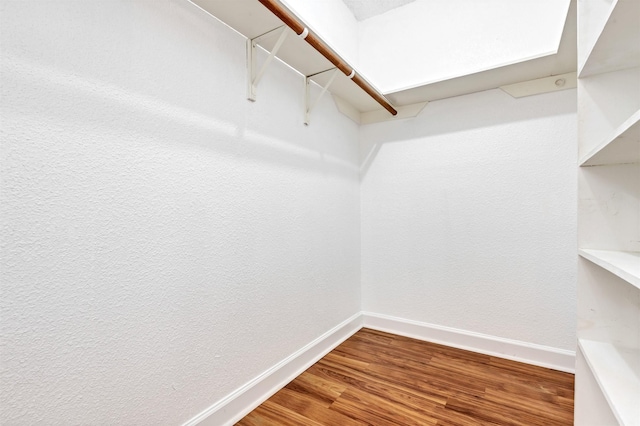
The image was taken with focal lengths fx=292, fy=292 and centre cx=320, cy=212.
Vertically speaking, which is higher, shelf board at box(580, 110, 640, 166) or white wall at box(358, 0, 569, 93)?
white wall at box(358, 0, 569, 93)

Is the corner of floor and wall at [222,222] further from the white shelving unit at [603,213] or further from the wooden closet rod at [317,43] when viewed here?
the white shelving unit at [603,213]

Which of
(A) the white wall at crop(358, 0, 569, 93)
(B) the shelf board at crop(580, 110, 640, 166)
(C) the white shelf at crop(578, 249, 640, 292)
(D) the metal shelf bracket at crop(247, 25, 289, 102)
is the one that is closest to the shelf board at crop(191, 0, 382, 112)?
(D) the metal shelf bracket at crop(247, 25, 289, 102)

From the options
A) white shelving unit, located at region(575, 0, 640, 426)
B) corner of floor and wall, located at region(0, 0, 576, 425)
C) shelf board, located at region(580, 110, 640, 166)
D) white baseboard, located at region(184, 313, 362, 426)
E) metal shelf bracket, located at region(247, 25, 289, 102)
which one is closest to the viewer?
shelf board, located at region(580, 110, 640, 166)

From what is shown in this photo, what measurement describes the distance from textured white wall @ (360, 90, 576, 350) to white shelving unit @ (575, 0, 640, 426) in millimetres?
791

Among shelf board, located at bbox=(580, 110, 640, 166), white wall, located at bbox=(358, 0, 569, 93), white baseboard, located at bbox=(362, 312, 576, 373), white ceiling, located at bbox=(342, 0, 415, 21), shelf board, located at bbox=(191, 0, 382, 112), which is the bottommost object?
white baseboard, located at bbox=(362, 312, 576, 373)

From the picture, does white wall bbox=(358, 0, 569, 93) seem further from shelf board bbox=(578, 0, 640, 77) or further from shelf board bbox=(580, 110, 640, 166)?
shelf board bbox=(580, 110, 640, 166)

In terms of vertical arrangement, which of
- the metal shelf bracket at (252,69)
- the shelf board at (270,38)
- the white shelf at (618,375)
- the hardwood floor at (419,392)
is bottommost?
the hardwood floor at (419,392)

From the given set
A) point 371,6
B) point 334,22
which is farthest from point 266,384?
point 371,6

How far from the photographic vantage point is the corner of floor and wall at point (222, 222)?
833 mm

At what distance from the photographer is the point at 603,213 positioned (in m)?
1.12

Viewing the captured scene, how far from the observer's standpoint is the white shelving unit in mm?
1015

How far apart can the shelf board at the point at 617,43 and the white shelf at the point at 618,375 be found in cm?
104

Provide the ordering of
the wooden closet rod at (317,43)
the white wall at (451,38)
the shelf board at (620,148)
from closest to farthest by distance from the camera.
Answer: the shelf board at (620,148)
the wooden closet rod at (317,43)
the white wall at (451,38)

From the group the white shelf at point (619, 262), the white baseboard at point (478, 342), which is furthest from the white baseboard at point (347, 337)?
the white shelf at point (619, 262)
